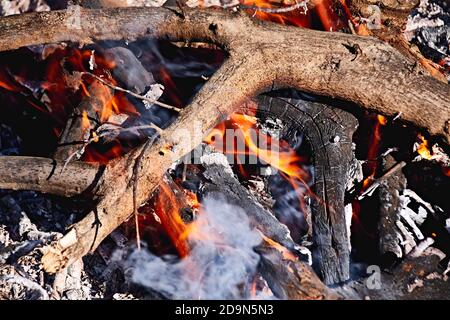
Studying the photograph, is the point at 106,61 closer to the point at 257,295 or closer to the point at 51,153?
the point at 51,153

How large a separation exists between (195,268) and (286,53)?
1.68 meters

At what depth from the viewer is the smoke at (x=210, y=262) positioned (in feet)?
10.4

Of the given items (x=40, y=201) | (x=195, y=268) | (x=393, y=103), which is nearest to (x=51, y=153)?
(x=40, y=201)

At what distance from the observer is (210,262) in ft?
10.7

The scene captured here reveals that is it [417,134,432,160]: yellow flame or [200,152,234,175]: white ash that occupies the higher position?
[200,152,234,175]: white ash

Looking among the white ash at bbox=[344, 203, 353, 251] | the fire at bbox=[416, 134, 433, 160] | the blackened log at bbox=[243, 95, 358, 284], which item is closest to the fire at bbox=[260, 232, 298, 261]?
the blackened log at bbox=[243, 95, 358, 284]

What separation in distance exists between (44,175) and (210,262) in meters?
1.31

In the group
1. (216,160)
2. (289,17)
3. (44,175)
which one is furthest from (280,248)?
(289,17)

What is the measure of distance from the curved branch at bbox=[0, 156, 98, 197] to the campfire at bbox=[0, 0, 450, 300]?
0.03 ft

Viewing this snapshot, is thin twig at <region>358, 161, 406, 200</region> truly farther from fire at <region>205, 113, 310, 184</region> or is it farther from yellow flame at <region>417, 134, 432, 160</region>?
fire at <region>205, 113, 310, 184</region>

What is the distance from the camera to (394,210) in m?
3.38

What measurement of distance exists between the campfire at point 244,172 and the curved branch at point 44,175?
0.4 inches

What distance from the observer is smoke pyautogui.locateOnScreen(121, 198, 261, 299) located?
316cm

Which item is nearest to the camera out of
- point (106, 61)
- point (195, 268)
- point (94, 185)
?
point (94, 185)
